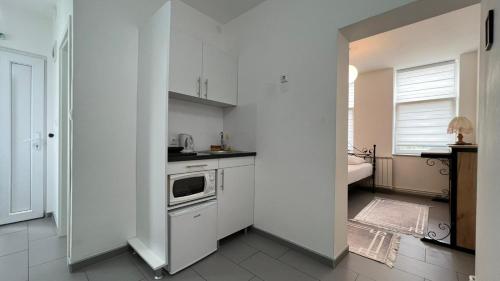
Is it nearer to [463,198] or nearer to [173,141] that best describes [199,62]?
[173,141]

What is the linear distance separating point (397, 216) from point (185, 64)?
11.6 ft

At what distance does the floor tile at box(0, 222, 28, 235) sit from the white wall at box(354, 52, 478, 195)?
5967 mm

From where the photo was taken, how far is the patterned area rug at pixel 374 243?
1876 mm

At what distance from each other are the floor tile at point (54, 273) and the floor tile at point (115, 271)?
0.07 m

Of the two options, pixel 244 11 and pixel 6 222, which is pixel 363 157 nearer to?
pixel 244 11

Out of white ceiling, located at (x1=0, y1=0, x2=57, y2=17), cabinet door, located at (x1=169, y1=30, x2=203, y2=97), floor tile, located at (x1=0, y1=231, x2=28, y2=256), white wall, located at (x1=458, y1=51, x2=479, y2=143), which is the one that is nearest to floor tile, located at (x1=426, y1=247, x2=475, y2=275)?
white wall, located at (x1=458, y1=51, x2=479, y2=143)

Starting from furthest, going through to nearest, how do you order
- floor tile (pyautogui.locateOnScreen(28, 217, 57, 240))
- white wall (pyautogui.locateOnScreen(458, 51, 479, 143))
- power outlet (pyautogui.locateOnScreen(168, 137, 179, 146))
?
white wall (pyautogui.locateOnScreen(458, 51, 479, 143)) < power outlet (pyautogui.locateOnScreen(168, 137, 179, 146)) < floor tile (pyautogui.locateOnScreen(28, 217, 57, 240))

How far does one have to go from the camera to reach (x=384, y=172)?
4.38 meters

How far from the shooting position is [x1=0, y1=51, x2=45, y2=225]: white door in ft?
8.02

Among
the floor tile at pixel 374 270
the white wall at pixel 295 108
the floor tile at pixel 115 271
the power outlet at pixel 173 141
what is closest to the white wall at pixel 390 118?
the floor tile at pixel 374 270

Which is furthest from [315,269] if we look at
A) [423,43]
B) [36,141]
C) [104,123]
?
[423,43]

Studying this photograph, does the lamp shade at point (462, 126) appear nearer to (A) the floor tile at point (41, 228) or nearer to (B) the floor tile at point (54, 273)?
(B) the floor tile at point (54, 273)

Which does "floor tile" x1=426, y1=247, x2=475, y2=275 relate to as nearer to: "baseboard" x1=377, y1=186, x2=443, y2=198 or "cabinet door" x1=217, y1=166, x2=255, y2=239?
"cabinet door" x1=217, y1=166, x2=255, y2=239

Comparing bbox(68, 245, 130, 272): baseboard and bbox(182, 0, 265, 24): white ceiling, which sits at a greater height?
bbox(182, 0, 265, 24): white ceiling
